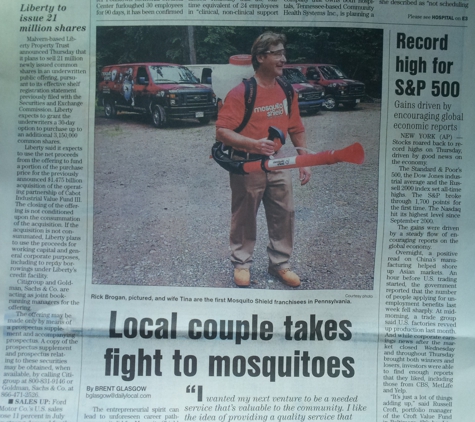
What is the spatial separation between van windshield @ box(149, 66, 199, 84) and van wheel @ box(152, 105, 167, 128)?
0.04 metres

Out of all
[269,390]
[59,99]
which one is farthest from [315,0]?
[269,390]

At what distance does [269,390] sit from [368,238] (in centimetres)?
27

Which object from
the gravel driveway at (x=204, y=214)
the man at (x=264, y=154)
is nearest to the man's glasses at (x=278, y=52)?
the man at (x=264, y=154)

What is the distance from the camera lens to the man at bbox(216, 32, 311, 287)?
1.93 ft

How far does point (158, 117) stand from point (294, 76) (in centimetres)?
22

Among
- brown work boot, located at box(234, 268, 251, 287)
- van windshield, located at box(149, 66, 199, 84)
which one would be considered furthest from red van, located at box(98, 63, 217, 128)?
brown work boot, located at box(234, 268, 251, 287)

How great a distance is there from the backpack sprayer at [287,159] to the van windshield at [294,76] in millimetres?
77

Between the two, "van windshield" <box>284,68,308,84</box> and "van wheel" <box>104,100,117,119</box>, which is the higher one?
"van windshield" <box>284,68,308,84</box>

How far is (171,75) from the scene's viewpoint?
1.98ft

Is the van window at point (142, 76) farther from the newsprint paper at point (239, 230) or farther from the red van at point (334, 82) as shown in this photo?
the red van at point (334, 82)

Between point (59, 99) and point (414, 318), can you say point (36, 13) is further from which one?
point (414, 318)

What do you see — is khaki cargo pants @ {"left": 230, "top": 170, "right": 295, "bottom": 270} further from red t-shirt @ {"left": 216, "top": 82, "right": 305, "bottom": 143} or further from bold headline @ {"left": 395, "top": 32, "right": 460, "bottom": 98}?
bold headline @ {"left": 395, "top": 32, "right": 460, "bottom": 98}

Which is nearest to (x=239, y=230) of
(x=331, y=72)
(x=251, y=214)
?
(x=251, y=214)

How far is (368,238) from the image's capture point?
590 millimetres
